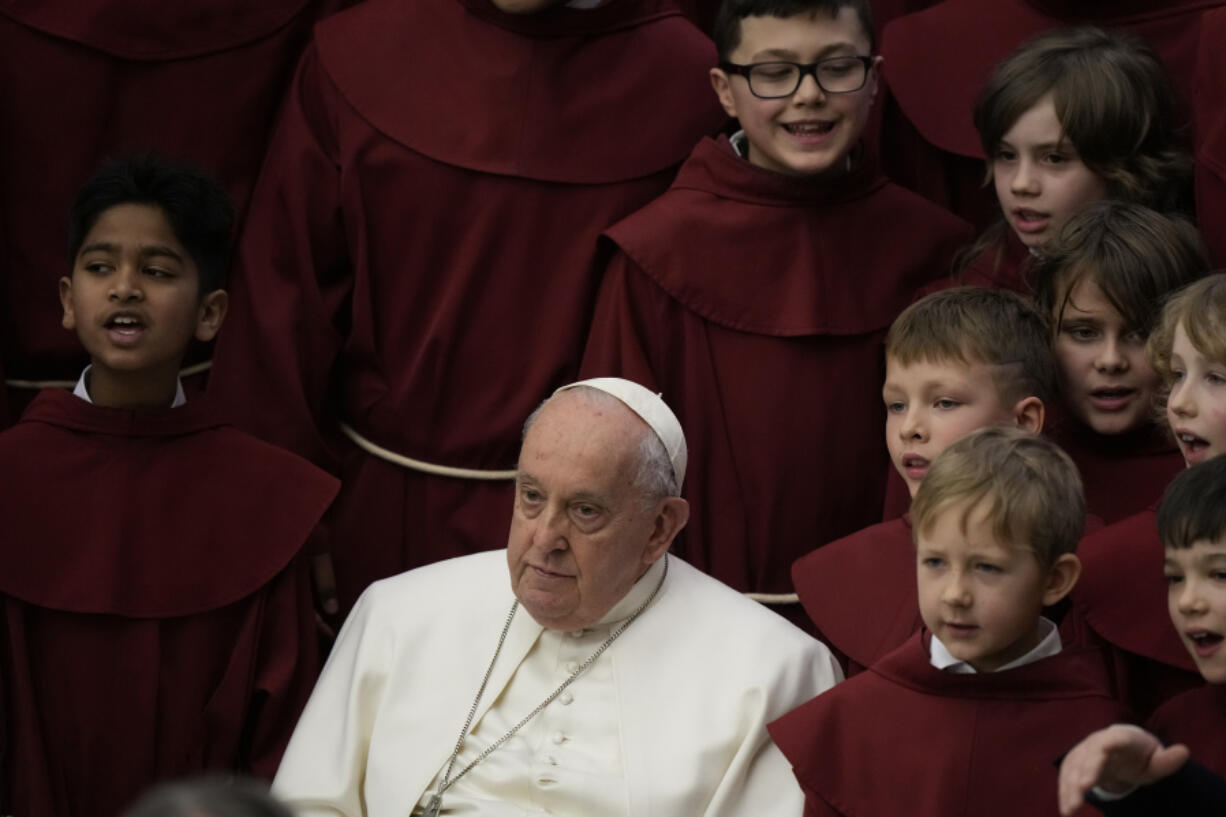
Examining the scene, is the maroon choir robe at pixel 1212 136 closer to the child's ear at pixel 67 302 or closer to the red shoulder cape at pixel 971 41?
the red shoulder cape at pixel 971 41

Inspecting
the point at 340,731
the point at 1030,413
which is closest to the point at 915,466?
the point at 1030,413

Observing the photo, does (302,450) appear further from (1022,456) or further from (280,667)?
(1022,456)

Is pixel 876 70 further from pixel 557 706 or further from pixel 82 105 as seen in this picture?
pixel 82 105

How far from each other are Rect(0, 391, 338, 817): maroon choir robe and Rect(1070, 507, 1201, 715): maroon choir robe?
1684 mm

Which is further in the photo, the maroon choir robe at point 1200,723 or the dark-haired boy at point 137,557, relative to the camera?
the dark-haired boy at point 137,557

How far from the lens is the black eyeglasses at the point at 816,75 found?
526 centimetres

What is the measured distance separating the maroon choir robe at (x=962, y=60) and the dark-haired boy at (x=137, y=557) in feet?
5.79

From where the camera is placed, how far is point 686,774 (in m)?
4.63

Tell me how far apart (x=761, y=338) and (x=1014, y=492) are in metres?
1.28

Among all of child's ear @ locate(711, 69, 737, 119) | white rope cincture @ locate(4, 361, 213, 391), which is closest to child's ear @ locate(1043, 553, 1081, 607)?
child's ear @ locate(711, 69, 737, 119)

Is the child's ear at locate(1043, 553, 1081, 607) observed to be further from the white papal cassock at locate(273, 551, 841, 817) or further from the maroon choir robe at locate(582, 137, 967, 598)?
the maroon choir robe at locate(582, 137, 967, 598)

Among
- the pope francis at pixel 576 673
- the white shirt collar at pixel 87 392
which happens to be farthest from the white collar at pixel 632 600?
the white shirt collar at pixel 87 392

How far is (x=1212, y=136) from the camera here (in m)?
5.18

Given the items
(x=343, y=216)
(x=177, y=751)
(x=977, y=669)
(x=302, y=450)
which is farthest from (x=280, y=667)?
(x=977, y=669)
